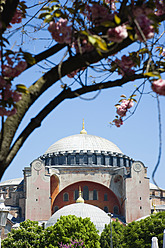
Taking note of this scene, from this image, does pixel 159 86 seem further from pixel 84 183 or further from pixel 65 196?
pixel 84 183

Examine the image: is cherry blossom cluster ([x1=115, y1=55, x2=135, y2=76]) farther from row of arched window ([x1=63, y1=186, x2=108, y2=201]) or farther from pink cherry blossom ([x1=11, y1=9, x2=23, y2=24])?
row of arched window ([x1=63, y1=186, x2=108, y2=201])

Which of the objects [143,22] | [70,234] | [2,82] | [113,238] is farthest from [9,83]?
[113,238]

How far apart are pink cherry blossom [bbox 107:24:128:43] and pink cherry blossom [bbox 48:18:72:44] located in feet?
1.45

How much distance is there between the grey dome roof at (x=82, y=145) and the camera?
55.7 m

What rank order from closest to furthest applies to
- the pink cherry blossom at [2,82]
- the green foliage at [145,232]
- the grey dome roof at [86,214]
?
1. the pink cherry blossom at [2,82]
2. the green foliage at [145,232]
3. the grey dome roof at [86,214]

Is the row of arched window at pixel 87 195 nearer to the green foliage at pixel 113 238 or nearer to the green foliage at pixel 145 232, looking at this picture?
the green foliage at pixel 113 238

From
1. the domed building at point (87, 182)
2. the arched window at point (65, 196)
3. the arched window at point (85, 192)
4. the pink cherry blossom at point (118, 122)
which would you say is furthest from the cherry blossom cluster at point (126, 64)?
the arched window at point (85, 192)

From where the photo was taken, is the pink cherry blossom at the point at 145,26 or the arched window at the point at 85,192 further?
the arched window at the point at 85,192

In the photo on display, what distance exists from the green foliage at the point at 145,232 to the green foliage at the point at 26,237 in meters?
6.67

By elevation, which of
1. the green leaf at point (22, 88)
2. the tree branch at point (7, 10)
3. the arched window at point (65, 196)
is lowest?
the green leaf at point (22, 88)

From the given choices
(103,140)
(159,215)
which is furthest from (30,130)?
(103,140)

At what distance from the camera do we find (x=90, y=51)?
14.0 ft

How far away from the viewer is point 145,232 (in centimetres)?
3334

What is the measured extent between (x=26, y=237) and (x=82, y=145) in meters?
24.1
